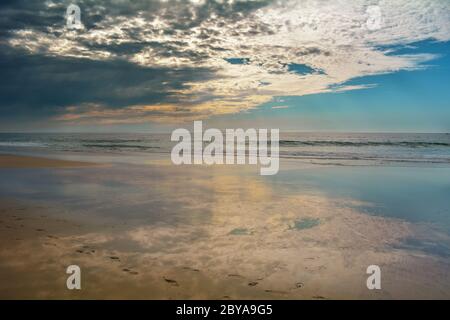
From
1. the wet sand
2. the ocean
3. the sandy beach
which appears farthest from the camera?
the ocean

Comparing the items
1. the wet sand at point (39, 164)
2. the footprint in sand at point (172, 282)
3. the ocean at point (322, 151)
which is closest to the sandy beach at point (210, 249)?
the footprint in sand at point (172, 282)

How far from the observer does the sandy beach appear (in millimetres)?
4770

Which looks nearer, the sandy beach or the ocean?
the sandy beach

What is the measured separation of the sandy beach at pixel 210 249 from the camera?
4770 mm

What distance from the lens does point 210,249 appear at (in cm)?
623

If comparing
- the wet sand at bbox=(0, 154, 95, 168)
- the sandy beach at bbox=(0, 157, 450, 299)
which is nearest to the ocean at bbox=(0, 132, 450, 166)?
the wet sand at bbox=(0, 154, 95, 168)

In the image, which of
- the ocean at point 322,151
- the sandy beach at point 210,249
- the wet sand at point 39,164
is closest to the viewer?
the sandy beach at point 210,249

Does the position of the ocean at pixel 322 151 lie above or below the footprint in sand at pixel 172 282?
above

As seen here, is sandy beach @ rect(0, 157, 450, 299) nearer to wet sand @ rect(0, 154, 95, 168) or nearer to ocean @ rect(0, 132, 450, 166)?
wet sand @ rect(0, 154, 95, 168)

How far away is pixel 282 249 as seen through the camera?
20.5 feet

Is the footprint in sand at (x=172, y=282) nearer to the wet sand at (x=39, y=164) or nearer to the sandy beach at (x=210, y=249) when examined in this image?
the sandy beach at (x=210, y=249)

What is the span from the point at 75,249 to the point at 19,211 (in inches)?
148

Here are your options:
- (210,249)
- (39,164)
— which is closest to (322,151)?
(39,164)
